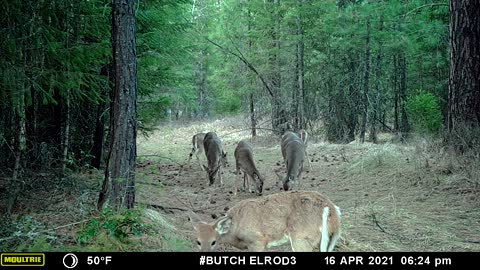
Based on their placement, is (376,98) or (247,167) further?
(376,98)

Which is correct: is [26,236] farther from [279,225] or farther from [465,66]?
[465,66]

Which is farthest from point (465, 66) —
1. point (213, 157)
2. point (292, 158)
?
point (213, 157)

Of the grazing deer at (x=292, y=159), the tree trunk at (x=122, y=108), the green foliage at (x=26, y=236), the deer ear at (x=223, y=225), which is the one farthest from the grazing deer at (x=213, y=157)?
the deer ear at (x=223, y=225)

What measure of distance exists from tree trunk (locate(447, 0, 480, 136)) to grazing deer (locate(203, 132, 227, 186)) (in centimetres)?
542

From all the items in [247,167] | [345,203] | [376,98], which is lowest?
[345,203]

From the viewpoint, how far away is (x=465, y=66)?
31.9ft

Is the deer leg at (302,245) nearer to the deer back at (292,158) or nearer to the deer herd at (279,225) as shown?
the deer herd at (279,225)

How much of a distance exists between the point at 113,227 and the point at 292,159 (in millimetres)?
5993

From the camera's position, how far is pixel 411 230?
668 centimetres

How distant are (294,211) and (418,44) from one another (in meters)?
16.1
